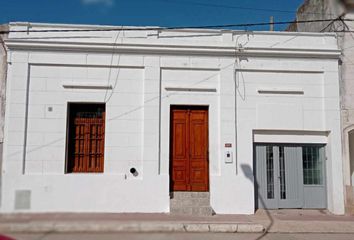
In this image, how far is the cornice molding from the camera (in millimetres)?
9867

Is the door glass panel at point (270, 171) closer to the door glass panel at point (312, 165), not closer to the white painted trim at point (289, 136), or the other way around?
the white painted trim at point (289, 136)

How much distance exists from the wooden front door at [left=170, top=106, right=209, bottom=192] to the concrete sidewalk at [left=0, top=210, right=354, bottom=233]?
3.84 feet

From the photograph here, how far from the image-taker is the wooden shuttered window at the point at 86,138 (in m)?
9.89

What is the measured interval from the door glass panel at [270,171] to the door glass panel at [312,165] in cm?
103

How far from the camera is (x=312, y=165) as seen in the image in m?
10.5

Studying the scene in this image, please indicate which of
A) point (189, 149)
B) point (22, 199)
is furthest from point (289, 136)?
point (22, 199)

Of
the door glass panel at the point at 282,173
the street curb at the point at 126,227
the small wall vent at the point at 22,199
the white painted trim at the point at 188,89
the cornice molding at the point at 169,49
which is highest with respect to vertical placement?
the cornice molding at the point at 169,49

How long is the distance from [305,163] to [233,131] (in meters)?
2.58

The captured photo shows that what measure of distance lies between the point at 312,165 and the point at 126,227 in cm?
613

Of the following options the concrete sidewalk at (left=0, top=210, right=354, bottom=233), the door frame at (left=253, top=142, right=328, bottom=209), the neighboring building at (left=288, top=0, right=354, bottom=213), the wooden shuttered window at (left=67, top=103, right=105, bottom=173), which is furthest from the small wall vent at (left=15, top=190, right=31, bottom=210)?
the neighboring building at (left=288, top=0, right=354, bottom=213)

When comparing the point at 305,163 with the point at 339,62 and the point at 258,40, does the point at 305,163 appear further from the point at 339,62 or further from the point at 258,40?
the point at 258,40

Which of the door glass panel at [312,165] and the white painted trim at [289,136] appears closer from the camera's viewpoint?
the white painted trim at [289,136]

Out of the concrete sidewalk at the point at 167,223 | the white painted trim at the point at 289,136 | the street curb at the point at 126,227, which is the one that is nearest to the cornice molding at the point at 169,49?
the white painted trim at the point at 289,136

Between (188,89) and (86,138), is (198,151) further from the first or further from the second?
(86,138)
